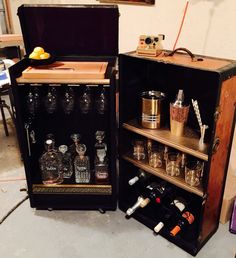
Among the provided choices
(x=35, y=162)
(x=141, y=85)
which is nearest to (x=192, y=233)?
(x=141, y=85)

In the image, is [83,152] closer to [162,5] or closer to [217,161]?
[217,161]

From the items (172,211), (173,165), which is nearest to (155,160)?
(173,165)

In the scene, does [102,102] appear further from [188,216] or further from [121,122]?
[188,216]

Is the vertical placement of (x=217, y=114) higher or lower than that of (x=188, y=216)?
higher

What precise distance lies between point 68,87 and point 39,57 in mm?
239

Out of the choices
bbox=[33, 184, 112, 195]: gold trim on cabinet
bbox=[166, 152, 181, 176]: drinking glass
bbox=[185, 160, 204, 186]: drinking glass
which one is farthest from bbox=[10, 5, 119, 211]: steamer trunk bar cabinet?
bbox=[185, 160, 204, 186]: drinking glass

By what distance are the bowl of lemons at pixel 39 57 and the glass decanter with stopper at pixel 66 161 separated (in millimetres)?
549

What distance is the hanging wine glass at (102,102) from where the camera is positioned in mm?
1780

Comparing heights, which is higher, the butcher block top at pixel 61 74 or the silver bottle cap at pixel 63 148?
the butcher block top at pixel 61 74

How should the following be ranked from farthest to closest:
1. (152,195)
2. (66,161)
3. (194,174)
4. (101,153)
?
(66,161) → (101,153) → (152,195) → (194,174)

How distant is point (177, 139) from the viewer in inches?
64.3

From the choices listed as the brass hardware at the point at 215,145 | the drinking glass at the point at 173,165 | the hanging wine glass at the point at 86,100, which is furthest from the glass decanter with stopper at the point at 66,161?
the brass hardware at the point at 215,145

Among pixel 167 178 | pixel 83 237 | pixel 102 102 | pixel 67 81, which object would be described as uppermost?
pixel 67 81

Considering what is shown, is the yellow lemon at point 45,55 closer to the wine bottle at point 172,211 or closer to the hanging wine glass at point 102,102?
the hanging wine glass at point 102,102
